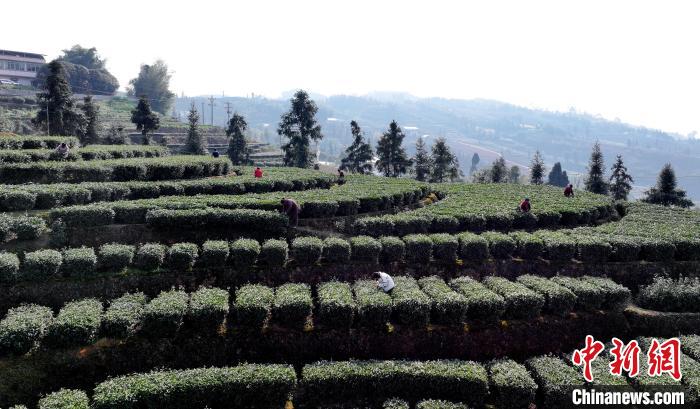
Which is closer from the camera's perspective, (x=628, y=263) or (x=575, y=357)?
(x=575, y=357)

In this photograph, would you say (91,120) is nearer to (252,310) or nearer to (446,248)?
(252,310)

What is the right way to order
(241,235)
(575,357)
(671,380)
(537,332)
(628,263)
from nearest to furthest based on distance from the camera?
(671,380)
(575,357)
(537,332)
(241,235)
(628,263)

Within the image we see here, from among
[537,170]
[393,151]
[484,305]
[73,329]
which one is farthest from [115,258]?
[537,170]

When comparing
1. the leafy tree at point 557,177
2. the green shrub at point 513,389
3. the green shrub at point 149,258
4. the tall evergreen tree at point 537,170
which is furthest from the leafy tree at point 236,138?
the leafy tree at point 557,177

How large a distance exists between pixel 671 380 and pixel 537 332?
4.03 m

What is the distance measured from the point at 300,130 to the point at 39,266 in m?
39.0

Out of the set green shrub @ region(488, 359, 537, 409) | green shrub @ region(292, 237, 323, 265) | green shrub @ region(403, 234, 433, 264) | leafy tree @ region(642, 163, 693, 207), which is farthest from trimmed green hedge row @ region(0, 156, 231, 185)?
leafy tree @ region(642, 163, 693, 207)

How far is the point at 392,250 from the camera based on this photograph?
19.7 meters

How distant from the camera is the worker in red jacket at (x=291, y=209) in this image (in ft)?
70.6

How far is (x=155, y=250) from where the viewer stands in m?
17.5

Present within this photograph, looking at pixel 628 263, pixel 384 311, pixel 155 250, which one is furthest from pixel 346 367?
pixel 628 263

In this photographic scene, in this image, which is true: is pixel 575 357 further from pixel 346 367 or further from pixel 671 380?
pixel 346 367

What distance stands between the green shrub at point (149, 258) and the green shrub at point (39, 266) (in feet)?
8.33

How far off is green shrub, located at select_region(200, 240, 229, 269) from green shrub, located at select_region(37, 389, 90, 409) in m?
6.72
